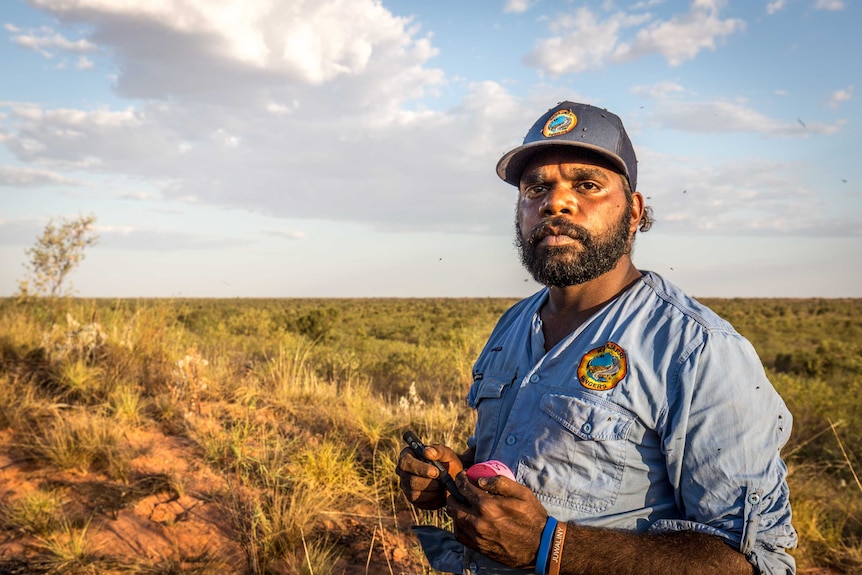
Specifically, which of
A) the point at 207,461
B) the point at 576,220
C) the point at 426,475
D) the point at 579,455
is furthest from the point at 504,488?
the point at 207,461

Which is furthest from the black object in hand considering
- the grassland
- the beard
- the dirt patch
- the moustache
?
the dirt patch

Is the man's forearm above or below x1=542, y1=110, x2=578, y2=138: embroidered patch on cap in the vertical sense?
below

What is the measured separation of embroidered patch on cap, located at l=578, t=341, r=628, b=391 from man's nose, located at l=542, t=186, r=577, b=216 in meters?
0.54

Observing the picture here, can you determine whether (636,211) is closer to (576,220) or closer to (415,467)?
(576,220)

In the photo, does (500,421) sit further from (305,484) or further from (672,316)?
(305,484)

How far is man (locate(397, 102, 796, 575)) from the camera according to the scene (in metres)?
1.64

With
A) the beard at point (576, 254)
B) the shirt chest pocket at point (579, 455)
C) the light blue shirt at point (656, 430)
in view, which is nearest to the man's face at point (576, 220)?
the beard at point (576, 254)

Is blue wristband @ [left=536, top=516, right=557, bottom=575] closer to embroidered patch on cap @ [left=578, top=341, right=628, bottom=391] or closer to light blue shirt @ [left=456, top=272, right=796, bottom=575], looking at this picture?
light blue shirt @ [left=456, top=272, right=796, bottom=575]

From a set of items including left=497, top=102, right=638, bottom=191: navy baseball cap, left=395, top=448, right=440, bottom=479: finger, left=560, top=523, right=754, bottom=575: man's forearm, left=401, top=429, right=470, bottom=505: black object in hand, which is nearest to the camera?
left=560, top=523, right=754, bottom=575: man's forearm

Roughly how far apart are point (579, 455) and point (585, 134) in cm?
106

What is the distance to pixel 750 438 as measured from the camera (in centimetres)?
163

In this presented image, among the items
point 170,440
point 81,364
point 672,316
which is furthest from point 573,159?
point 81,364

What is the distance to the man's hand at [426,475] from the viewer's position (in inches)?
80.9

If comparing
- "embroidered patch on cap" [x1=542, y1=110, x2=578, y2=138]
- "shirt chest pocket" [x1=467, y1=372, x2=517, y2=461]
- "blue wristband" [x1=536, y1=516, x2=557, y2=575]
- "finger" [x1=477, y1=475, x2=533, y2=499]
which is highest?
"embroidered patch on cap" [x1=542, y1=110, x2=578, y2=138]
